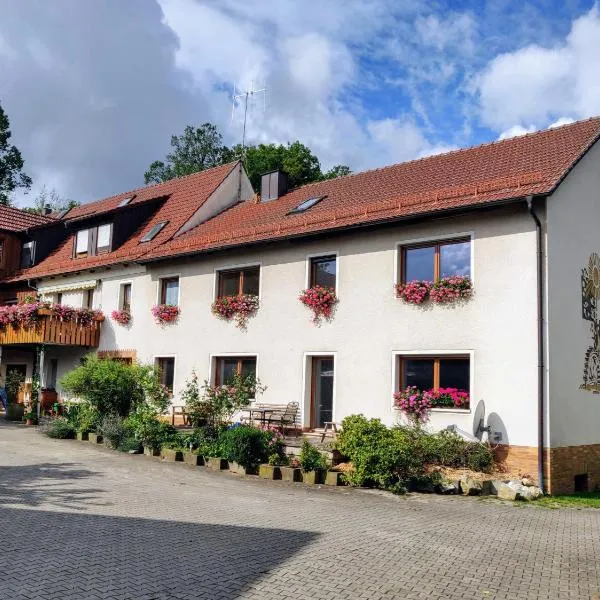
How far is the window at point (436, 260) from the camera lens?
46.8ft

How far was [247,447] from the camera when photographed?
13.3 m

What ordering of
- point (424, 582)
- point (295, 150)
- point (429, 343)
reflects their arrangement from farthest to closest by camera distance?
1. point (295, 150)
2. point (429, 343)
3. point (424, 582)

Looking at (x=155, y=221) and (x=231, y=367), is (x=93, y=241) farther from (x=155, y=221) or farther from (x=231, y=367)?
(x=231, y=367)

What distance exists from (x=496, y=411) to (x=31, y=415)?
49.7ft

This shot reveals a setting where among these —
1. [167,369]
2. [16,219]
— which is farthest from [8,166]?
[167,369]

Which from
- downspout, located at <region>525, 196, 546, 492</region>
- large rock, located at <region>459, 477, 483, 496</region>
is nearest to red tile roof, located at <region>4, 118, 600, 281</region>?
downspout, located at <region>525, 196, 546, 492</region>

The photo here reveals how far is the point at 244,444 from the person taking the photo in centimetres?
1327

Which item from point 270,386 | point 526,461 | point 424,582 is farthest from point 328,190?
point 424,582

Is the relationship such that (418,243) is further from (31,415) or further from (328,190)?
(31,415)

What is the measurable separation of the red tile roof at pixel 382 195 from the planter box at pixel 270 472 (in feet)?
19.7

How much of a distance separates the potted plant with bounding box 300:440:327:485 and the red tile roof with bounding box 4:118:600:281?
548cm

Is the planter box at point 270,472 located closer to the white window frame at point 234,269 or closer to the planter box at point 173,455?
the planter box at point 173,455

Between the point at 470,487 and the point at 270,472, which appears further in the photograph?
the point at 270,472

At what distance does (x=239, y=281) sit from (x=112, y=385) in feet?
14.6
